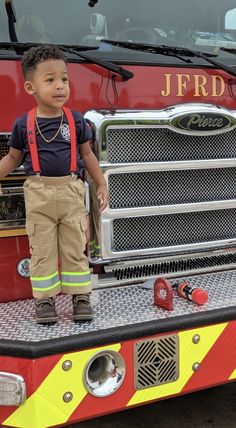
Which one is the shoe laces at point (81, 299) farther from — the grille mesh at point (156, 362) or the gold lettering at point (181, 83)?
the gold lettering at point (181, 83)

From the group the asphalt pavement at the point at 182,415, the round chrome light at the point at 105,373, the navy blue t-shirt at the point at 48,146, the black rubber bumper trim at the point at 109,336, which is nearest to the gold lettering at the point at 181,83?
the navy blue t-shirt at the point at 48,146

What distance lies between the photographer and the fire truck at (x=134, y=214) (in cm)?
243

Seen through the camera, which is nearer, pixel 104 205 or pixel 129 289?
pixel 104 205

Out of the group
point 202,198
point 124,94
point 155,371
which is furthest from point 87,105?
point 155,371

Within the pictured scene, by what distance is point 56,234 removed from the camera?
261 centimetres

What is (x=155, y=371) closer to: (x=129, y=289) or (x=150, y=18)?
(x=129, y=289)

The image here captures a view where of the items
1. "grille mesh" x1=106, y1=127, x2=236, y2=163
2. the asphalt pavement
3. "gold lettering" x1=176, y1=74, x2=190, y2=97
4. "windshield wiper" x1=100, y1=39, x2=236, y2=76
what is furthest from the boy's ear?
the asphalt pavement

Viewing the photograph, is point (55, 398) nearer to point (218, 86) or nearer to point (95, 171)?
point (95, 171)

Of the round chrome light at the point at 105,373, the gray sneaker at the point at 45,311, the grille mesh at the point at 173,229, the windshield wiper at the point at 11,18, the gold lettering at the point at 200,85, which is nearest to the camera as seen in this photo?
the round chrome light at the point at 105,373

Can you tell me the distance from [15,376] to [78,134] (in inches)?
39.8

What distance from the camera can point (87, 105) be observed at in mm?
2904

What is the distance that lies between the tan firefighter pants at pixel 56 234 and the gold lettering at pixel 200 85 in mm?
918

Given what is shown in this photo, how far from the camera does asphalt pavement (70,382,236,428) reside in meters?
3.42

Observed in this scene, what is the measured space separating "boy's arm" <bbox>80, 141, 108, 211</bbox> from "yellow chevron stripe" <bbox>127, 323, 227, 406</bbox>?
683 millimetres
